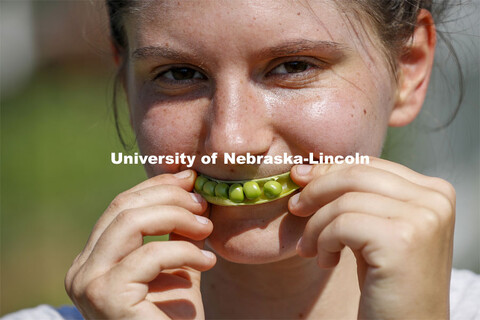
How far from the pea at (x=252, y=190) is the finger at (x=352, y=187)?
0.13m

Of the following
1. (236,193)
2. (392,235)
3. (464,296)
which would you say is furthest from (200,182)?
(464,296)

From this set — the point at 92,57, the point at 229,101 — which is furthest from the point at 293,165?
the point at 92,57

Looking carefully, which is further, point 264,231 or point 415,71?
point 415,71

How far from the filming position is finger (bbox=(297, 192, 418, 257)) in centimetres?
171

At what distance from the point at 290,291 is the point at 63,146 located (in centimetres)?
754

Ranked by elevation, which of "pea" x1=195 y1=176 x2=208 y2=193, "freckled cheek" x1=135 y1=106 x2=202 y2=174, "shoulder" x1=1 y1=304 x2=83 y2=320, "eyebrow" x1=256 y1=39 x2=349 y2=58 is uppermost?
"eyebrow" x1=256 y1=39 x2=349 y2=58

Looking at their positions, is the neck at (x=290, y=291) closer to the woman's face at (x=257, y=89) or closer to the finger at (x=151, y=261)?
the woman's face at (x=257, y=89)

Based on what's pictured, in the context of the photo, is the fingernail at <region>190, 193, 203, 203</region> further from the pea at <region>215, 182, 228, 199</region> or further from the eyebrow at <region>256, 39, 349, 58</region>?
the eyebrow at <region>256, 39, 349, 58</region>

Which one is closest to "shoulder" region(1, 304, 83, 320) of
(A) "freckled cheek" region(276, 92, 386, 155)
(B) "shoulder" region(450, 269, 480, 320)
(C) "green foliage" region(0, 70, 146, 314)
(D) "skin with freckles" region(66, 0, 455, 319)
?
(D) "skin with freckles" region(66, 0, 455, 319)

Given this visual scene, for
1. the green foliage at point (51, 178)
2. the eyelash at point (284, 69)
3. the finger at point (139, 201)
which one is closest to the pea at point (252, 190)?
the finger at point (139, 201)

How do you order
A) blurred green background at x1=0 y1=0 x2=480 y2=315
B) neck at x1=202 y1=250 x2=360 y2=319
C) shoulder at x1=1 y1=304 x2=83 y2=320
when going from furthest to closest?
blurred green background at x1=0 y1=0 x2=480 y2=315 → shoulder at x1=1 y1=304 x2=83 y2=320 → neck at x1=202 y1=250 x2=360 y2=319

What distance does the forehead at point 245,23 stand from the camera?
1882 mm

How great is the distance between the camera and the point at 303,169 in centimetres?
198

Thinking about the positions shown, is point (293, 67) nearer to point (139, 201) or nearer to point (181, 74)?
point (181, 74)
